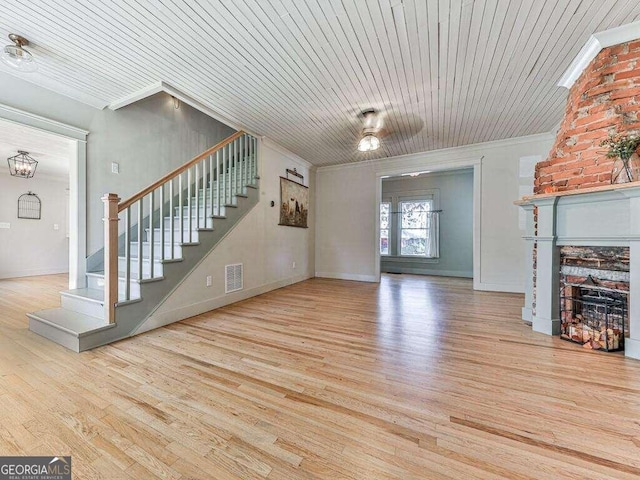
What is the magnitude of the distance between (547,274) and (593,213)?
2.18 feet

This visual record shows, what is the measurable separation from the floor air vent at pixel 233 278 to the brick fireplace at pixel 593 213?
11.9 feet

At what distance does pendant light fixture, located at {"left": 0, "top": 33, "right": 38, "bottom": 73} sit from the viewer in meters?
2.10

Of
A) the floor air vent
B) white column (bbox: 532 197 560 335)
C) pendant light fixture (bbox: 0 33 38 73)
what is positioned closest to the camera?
pendant light fixture (bbox: 0 33 38 73)

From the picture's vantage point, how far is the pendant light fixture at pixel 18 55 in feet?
6.89

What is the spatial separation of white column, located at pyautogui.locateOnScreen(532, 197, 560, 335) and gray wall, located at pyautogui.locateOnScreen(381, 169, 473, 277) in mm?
3884

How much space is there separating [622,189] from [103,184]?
5376mm

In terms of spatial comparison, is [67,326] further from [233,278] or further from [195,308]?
→ [233,278]

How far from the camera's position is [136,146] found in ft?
12.2

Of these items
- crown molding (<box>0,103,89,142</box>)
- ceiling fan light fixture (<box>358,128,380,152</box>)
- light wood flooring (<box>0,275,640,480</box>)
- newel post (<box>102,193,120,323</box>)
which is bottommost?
light wood flooring (<box>0,275,640,480</box>)

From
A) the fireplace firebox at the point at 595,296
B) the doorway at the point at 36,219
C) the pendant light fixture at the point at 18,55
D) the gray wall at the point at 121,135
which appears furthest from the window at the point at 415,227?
the doorway at the point at 36,219

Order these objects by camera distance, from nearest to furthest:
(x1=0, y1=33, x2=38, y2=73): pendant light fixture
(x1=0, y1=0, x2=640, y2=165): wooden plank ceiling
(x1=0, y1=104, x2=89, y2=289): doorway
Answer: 1. (x1=0, y1=0, x2=640, y2=165): wooden plank ceiling
2. (x1=0, y1=33, x2=38, y2=73): pendant light fixture
3. (x1=0, y1=104, x2=89, y2=289): doorway

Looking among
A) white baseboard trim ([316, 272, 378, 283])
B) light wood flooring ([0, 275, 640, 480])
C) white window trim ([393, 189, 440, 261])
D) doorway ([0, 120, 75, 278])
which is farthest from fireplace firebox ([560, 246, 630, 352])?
doorway ([0, 120, 75, 278])

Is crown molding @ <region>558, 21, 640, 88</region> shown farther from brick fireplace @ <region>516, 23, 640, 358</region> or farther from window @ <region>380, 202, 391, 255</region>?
window @ <region>380, 202, 391, 255</region>

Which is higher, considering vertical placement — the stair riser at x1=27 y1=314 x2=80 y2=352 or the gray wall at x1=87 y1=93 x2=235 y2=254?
the gray wall at x1=87 y1=93 x2=235 y2=254
